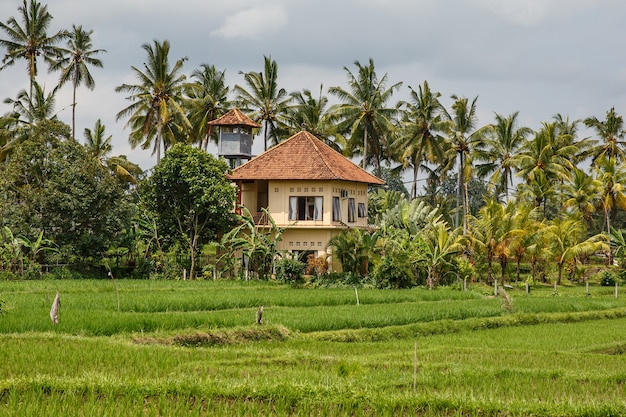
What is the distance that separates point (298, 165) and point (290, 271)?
507 centimetres

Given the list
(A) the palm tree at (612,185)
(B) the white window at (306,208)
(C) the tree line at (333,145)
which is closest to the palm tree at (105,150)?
(C) the tree line at (333,145)

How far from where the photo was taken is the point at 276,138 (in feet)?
132

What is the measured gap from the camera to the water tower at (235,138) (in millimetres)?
33500

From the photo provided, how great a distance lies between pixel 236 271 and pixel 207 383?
69.1ft

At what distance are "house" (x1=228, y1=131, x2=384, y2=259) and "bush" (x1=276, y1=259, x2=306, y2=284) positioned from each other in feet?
8.40

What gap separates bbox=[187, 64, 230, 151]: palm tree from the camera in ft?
126

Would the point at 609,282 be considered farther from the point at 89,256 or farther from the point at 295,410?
the point at 295,410

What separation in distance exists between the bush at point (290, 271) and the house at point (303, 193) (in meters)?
2.56

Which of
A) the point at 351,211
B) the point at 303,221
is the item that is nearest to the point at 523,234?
the point at 351,211

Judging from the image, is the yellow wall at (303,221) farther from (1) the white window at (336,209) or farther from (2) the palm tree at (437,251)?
(2) the palm tree at (437,251)

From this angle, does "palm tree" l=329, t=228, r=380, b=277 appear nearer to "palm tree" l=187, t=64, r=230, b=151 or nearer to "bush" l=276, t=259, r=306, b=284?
"bush" l=276, t=259, r=306, b=284

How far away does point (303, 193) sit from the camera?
31375 millimetres

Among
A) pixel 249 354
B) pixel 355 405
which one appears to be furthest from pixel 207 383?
pixel 249 354

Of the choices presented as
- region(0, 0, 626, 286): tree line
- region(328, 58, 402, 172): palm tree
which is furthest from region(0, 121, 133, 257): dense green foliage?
region(328, 58, 402, 172): palm tree
